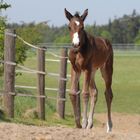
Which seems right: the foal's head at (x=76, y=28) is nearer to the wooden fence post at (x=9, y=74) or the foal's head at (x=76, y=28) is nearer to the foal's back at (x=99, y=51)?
the foal's back at (x=99, y=51)

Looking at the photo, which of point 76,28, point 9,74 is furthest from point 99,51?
point 9,74

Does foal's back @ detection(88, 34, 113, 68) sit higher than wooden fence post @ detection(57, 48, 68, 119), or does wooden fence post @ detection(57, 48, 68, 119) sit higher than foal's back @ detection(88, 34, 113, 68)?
foal's back @ detection(88, 34, 113, 68)

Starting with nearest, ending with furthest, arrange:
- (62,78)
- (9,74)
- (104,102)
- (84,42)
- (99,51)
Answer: (84,42) → (99,51) → (9,74) → (62,78) → (104,102)

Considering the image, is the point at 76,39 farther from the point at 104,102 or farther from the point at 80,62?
the point at 104,102

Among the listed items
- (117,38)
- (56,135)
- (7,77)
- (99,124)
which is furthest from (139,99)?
(117,38)

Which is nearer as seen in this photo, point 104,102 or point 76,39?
point 76,39

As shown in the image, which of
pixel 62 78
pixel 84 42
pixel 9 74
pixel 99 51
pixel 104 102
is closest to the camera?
pixel 84 42

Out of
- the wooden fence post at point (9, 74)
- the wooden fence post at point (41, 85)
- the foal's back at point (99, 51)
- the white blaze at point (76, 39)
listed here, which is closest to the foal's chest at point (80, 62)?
the foal's back at point (99, 51)

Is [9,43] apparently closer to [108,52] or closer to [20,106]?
[20,106]

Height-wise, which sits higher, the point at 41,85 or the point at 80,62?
the point at 80,62

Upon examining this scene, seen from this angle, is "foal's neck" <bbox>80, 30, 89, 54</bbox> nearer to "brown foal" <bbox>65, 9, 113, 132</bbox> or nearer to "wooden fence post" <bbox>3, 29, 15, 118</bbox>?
"brown foal" <bbox>65, 9, 113, 132</bbox>

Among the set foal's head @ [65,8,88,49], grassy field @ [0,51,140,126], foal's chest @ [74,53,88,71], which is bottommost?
grassy field @ [0,51,140,126]

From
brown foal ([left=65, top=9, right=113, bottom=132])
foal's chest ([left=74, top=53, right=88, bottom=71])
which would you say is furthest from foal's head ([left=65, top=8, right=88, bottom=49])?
Result: foal's chest ([left=74, top=53, right=88, bottom=71])

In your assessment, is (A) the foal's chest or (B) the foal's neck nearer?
(B) the foal's neck
